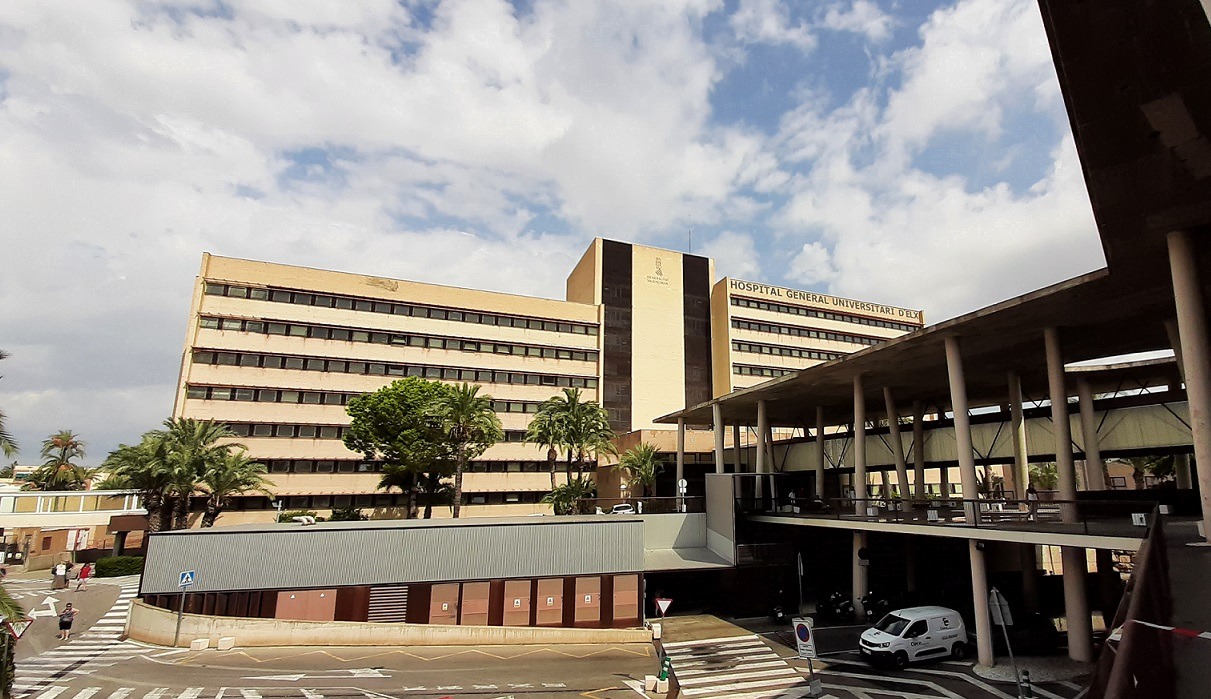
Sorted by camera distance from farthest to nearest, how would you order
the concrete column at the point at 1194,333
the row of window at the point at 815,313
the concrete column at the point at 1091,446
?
the row of window at the point at 815,313 < the concrete column at the point at 1091,446 < the concrete column at the point at 1194,333

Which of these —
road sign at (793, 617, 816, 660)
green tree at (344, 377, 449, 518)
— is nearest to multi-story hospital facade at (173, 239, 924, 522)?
green tree at (344, 377, 449, 518)

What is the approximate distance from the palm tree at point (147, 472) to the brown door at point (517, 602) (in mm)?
27363

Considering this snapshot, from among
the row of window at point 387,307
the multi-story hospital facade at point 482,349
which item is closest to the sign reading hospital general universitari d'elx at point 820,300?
the multi-story hospital facade at point 482,349

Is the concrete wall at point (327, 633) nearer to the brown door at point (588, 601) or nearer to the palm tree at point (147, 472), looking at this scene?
the brown door at point (588, 601)

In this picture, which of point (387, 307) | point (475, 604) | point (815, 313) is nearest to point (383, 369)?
point (387, 307)

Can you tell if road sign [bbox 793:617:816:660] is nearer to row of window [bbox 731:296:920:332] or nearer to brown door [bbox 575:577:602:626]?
brown door [bbox 575:577:602:626]

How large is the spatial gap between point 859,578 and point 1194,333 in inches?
718

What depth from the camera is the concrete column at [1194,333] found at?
1370 cm

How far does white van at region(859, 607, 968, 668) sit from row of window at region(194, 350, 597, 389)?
44.6 m

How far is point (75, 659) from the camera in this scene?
71.2 feet

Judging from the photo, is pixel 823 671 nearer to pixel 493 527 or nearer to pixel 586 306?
pixel 493 527

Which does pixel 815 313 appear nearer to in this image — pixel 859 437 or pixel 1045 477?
pixel 1045 477

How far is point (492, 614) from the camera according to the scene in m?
25.1

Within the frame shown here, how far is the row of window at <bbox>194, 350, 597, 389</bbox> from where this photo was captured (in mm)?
51800
